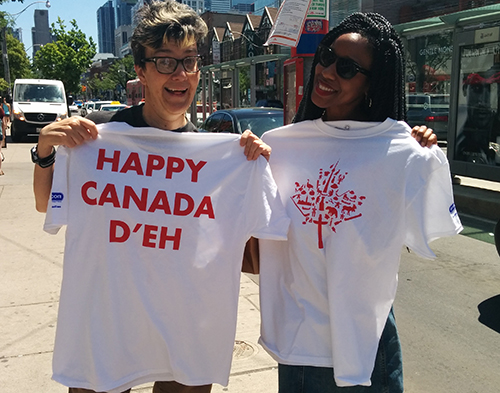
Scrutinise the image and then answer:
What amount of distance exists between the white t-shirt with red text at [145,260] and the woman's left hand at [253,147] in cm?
4

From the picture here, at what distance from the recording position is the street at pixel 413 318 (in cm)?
334

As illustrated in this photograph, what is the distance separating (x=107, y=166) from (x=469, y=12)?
9.22 metres

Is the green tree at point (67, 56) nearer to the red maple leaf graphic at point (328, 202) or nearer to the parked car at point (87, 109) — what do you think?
the parked car at point (87, 109)

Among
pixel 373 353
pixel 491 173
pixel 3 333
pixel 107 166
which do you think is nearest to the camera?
pixel 373 353

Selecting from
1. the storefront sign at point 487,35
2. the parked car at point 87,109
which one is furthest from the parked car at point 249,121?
the parked car at point 87,109

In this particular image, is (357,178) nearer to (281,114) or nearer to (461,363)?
(461,363)

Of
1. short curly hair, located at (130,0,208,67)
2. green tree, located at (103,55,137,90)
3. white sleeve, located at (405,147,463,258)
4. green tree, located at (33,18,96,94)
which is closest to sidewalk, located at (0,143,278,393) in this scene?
white sleeve, located at (405,147,463,258)

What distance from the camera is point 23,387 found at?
315 centimetres

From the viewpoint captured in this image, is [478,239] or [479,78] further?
[479,78]

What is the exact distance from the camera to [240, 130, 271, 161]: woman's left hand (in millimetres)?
1961

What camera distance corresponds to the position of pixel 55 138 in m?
1.88

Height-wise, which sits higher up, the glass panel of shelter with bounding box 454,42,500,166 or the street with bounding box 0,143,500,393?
the glass panel of shelter with bounding box 454,42,500,166

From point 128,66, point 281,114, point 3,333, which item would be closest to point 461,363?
point 3,333

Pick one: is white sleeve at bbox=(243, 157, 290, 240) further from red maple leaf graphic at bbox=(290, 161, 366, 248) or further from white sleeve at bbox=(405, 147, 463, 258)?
white sleeve at bbox=(405, 147, 463, 258)
